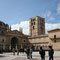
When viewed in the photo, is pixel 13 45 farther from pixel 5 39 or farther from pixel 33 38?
pixel 33 38

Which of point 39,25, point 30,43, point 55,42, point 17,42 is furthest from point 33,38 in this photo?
point 39,25

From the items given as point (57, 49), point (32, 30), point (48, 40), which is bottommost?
point (57, 49)

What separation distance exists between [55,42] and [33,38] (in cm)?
1326

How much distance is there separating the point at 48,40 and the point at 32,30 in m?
45.0

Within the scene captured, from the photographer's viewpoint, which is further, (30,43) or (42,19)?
(42,19)

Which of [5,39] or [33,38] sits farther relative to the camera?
[33,38]

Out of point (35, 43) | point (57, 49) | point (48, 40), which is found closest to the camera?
point (57, 49)

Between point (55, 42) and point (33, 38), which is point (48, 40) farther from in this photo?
point (33, 38)

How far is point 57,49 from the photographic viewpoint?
52.8m

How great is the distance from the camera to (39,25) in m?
97.8

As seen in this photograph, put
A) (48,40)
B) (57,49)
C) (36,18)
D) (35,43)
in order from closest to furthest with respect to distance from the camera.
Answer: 1. (57,49)
2. (48,40)
3. (35,43)
4. (36,18)

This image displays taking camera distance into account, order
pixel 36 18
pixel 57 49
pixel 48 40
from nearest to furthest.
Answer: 1. pixel 57 49
2. pixel 48 40
3. pixel 36 18

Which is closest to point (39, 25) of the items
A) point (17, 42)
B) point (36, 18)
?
point (36, 18)

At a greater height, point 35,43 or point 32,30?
point 32,30
